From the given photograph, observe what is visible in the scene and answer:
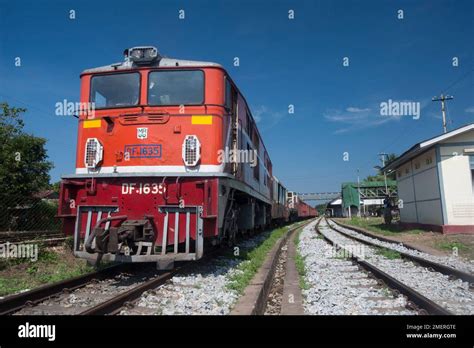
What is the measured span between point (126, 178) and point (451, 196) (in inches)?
472

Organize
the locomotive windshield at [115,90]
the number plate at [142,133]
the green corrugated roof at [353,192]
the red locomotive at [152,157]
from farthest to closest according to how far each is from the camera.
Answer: the green corrugated roof at [353,192], the locomotive windshield at [115,90], the number plate at [142,133], the red locomotive at [152,157]

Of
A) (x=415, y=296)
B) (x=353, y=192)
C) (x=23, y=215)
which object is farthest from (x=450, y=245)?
(x=353, y=192)

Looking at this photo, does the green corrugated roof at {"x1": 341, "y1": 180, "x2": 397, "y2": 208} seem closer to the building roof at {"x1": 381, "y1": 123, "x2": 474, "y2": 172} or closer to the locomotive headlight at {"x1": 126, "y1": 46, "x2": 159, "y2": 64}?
the building roof at {"x1": 381, "y1": 123, "x2": 474, "y2": 172}

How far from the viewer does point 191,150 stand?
6.51 meters

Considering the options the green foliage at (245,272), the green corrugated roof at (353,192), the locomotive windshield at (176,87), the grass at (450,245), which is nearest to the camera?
the green foliage at (245,272)

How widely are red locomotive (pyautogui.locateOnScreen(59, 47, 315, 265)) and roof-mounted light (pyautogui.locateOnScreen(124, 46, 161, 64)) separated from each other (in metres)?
0.02

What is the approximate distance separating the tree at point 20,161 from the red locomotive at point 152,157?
10.4 m

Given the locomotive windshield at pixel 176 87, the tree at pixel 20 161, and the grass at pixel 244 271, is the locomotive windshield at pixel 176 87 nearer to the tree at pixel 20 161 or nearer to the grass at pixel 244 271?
the grass at pixel 244 271

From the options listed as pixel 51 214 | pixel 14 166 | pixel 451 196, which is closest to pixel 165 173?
pixel 51 214

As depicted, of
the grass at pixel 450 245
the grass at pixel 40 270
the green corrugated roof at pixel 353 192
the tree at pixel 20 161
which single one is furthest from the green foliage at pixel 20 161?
the green corrugated roof at pixel 353 192

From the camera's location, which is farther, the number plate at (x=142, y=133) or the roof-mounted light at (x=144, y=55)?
the roof-mounted light at (x=144, y=55)

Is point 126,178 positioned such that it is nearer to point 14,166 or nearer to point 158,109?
point 158,109

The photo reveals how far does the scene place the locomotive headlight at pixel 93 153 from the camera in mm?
6656

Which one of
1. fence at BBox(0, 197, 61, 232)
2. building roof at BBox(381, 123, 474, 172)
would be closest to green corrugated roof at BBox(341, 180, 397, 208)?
building roof at BBox(381, 123, 474, 172)
